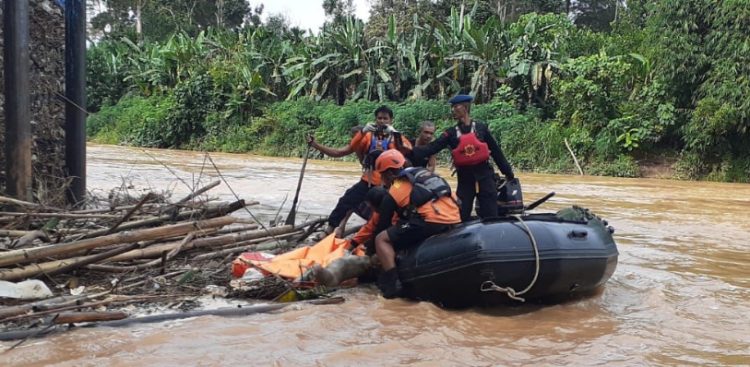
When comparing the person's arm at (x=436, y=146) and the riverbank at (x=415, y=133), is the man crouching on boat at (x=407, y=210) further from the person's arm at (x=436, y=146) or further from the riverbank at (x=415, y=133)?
the riverbank at (x=415, y=133)

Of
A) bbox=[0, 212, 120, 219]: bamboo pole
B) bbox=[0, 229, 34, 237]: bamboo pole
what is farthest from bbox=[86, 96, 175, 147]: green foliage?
bbox=[0, 229, 34, 237]: bamboo pole

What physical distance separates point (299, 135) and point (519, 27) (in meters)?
9.04

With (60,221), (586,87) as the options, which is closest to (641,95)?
(586,87)

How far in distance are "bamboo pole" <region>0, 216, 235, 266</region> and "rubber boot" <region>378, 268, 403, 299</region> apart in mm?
1619

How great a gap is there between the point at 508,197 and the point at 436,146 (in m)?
0.89

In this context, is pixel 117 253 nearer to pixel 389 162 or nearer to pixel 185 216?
pixel 185 216

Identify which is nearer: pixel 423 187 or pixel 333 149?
pixel 423 187

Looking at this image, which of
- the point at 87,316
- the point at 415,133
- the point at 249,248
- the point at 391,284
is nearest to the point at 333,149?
the point at 249,248

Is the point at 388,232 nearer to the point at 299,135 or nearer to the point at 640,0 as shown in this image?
the point at 299,135

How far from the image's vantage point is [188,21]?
4538cm

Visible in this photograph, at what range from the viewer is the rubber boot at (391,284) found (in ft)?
18.7

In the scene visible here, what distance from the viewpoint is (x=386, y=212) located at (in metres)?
5.71

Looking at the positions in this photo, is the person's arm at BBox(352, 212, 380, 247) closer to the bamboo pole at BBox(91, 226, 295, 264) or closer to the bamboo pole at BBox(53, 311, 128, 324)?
the bamboo pole at BBox(91, 226, 295, 264)

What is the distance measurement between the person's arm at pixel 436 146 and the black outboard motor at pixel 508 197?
667mm
